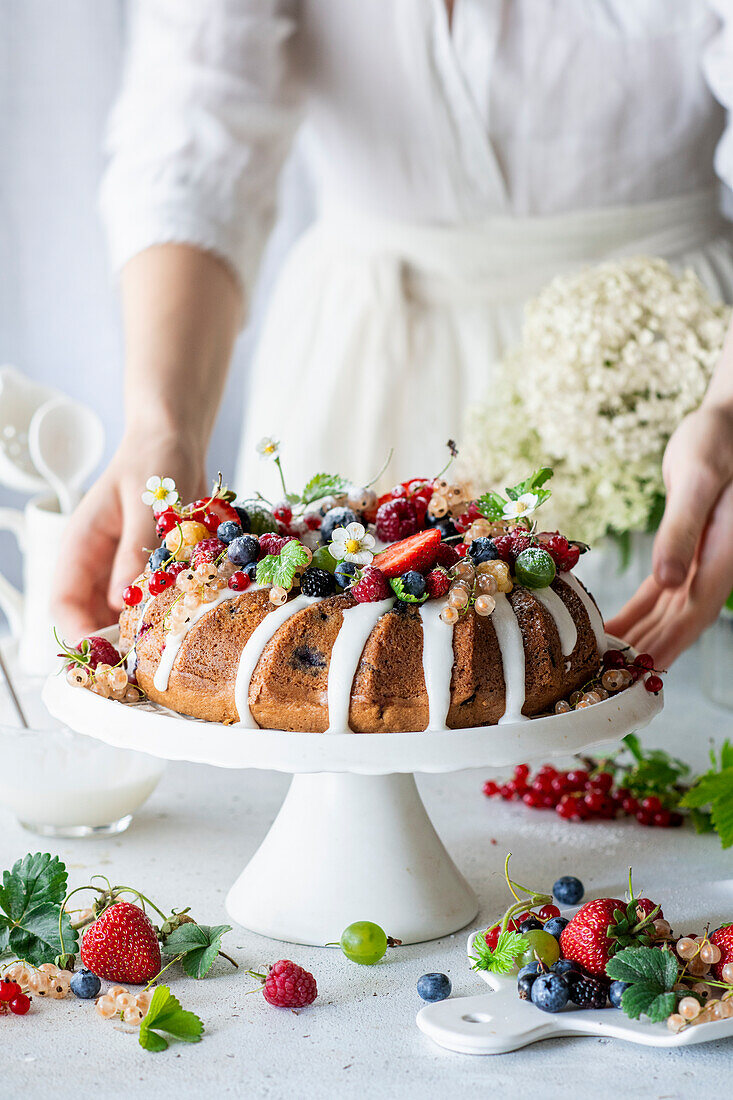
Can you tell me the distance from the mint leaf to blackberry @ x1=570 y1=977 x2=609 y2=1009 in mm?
615

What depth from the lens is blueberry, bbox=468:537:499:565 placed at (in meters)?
1.22

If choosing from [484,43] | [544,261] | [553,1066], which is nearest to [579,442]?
[544,261]

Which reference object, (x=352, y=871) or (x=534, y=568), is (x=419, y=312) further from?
(x=352, y=871)

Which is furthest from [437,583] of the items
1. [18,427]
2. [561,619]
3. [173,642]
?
[18,427]

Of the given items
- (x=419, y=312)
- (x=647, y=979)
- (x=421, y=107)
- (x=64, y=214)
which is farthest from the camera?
(x=64, y=214)

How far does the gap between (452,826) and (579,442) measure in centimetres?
67

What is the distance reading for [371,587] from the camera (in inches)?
45.8

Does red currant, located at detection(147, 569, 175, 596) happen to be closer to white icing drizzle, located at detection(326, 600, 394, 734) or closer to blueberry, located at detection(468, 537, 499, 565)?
white icing drizzle, located at detection(326, 600, 394, 734)

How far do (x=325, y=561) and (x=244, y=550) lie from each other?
0.08 metres

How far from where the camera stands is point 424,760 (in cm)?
109

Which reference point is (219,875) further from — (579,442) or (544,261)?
(544,261)

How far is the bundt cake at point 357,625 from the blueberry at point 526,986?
24 cm

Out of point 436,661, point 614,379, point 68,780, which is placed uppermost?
point 436,661

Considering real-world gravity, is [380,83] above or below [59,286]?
above
